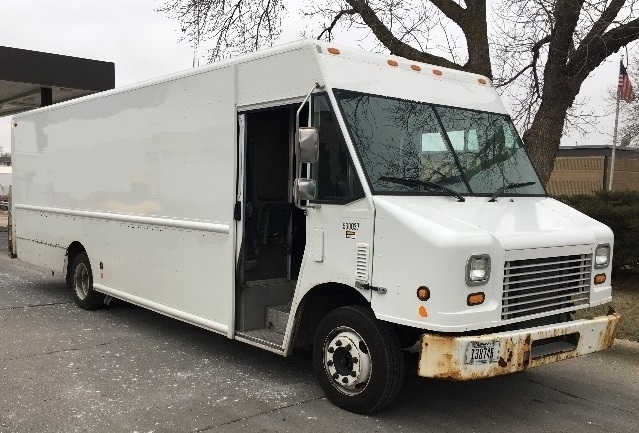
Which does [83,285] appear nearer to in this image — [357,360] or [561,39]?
[357,360]

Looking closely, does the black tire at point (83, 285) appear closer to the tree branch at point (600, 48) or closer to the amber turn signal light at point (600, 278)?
the amber turn signal light at point (600, 278)

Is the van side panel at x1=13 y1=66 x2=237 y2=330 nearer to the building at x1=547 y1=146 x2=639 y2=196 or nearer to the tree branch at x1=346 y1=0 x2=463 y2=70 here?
the tree branch at x1=346 y1=0 x2=463 y2=70

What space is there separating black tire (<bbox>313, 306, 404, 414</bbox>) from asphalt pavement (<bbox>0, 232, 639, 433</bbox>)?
165 millimetres

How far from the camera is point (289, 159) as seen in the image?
6.55 meters

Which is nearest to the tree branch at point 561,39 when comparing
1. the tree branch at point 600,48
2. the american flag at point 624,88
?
the tree branch at point 600,48

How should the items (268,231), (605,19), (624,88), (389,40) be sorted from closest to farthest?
(268,231) → (605,19) → (389,40) → (624,88)

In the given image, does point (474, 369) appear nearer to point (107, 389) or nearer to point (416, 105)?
point (416, 105)

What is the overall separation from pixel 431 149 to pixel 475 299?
4.75ft

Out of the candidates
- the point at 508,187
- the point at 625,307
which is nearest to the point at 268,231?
the point at 508,187

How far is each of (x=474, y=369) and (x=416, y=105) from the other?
2.31m

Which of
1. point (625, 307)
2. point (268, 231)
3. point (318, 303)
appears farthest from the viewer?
point (625, 307)

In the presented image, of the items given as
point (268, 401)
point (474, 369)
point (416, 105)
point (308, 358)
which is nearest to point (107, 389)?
point (268, 401)

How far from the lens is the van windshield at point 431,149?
500cm

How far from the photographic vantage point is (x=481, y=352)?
4.39m
